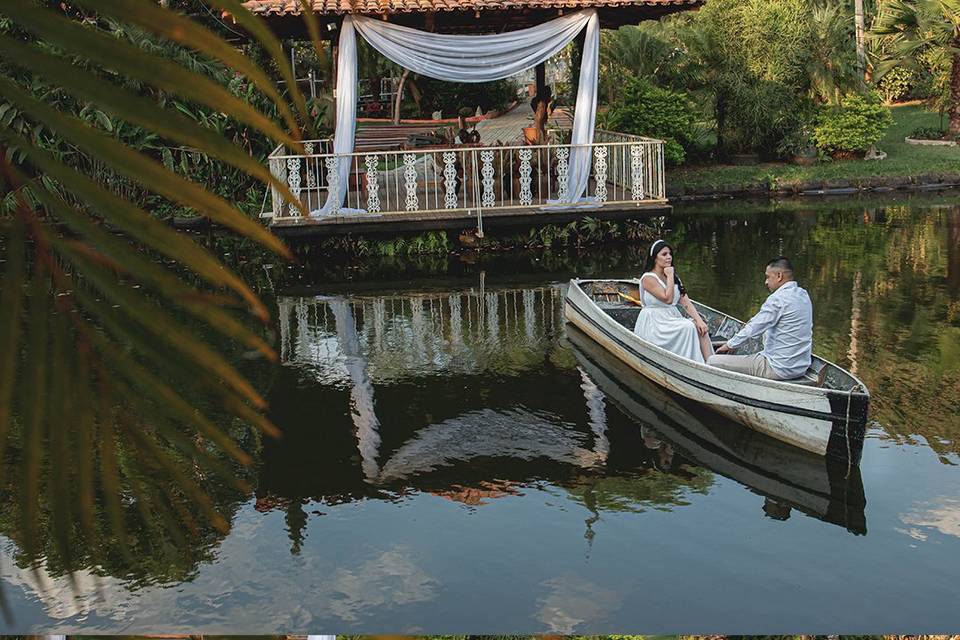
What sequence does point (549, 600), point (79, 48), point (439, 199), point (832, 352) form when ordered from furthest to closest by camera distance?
1. point (439, 199)
2. point (832, 352)
3. point (549, 600)
4. point (79, 48)

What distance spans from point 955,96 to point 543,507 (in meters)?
22.7

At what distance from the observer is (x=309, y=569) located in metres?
6.40

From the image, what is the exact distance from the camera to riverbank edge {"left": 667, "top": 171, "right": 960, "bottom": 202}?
22.5 m

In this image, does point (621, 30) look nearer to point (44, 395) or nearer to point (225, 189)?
point (225, 189)

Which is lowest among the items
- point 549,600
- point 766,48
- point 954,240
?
point 549,600

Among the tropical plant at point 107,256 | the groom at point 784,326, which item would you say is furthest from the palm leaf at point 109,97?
the groom at point 784,326

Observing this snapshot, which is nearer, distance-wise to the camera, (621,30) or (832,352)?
(832,352)

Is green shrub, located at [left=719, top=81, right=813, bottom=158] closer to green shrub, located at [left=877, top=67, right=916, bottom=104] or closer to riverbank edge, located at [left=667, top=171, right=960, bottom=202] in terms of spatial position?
riverbank edge, located at [left=667, top=171, right=960, bottom=202]

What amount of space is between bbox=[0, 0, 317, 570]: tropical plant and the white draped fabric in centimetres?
1462

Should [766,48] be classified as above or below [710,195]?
above

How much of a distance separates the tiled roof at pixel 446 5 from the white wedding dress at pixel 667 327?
6539 mm

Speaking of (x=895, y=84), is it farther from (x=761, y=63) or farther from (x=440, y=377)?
(x=440, y=377)

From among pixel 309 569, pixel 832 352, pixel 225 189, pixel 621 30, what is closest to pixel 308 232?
pixel 225 189

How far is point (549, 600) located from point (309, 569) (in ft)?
4.81
